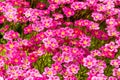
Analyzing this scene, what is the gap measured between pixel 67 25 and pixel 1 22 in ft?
3.56

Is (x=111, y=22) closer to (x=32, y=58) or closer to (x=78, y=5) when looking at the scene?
(x=78, y=5)

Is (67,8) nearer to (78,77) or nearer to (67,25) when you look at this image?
(67,25)

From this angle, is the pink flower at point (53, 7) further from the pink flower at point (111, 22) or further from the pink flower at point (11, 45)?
the pink flower at point (11, 45)

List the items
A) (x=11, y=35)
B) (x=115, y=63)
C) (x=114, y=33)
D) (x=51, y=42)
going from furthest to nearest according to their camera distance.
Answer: (x=114, y=33), (x=11, y=35), (x=51, y=42), (x=115, y=63)

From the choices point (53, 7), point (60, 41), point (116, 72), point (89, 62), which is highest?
point (53, 7)

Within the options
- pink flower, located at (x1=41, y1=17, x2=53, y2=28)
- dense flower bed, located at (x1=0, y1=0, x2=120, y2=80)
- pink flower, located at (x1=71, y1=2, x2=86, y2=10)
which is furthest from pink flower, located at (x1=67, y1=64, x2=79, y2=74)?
pink flower, located at (x1=71, y1=2, x2=86, y2=10)

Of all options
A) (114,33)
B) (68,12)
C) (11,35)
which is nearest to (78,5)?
(68,12)

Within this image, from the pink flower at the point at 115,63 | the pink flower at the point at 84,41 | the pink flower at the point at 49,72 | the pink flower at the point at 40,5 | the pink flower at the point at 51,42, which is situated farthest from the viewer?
the pink flower at the point at 40,5

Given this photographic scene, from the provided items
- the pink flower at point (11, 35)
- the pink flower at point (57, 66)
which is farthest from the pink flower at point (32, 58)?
the pink flower at point (11, 35)

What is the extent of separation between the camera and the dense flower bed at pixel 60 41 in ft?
19.4

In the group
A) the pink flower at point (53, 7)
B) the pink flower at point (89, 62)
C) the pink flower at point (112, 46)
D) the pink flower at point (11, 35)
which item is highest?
the pink flower at point (53, 7)

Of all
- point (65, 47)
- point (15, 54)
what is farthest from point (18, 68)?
point (65, 47)

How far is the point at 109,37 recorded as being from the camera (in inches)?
270

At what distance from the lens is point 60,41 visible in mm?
6402
